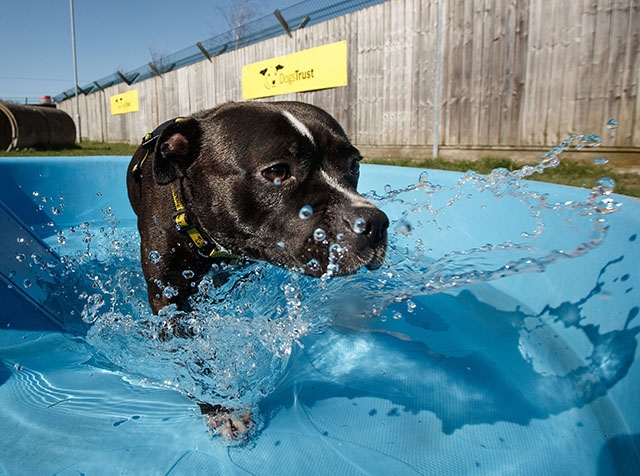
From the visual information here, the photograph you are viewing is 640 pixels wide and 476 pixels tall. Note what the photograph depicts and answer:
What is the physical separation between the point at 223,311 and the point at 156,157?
1017 mm

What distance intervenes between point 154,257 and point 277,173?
34.6 inches

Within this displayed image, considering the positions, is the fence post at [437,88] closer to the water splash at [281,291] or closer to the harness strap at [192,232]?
the water splash at [281,291]

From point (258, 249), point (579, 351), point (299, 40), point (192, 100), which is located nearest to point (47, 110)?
point (192, 100)

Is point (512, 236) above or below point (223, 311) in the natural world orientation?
above

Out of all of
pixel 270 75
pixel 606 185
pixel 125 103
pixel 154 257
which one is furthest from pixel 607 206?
pixel 125 103

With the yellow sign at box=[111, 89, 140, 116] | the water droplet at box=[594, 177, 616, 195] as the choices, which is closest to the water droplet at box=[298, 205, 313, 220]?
the water droplet at box=[594, 177, 616, 195]

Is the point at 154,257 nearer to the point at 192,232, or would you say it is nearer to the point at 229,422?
the point at 192,232

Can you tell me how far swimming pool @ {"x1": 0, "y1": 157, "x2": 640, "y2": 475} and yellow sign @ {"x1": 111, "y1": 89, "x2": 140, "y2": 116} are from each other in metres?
17.7

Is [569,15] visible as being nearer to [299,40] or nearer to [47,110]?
[299,40]

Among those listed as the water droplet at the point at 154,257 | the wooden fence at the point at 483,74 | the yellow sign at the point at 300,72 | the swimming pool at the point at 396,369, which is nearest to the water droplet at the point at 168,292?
the water droplet at the point at 154,257

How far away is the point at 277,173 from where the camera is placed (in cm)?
239

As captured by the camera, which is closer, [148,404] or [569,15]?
[148,404]

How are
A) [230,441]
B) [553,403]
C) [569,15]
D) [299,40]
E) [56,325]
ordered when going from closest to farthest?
[230,441], [553,403], [56,325], [569,15], [299,40]

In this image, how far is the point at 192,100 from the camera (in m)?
16.0
